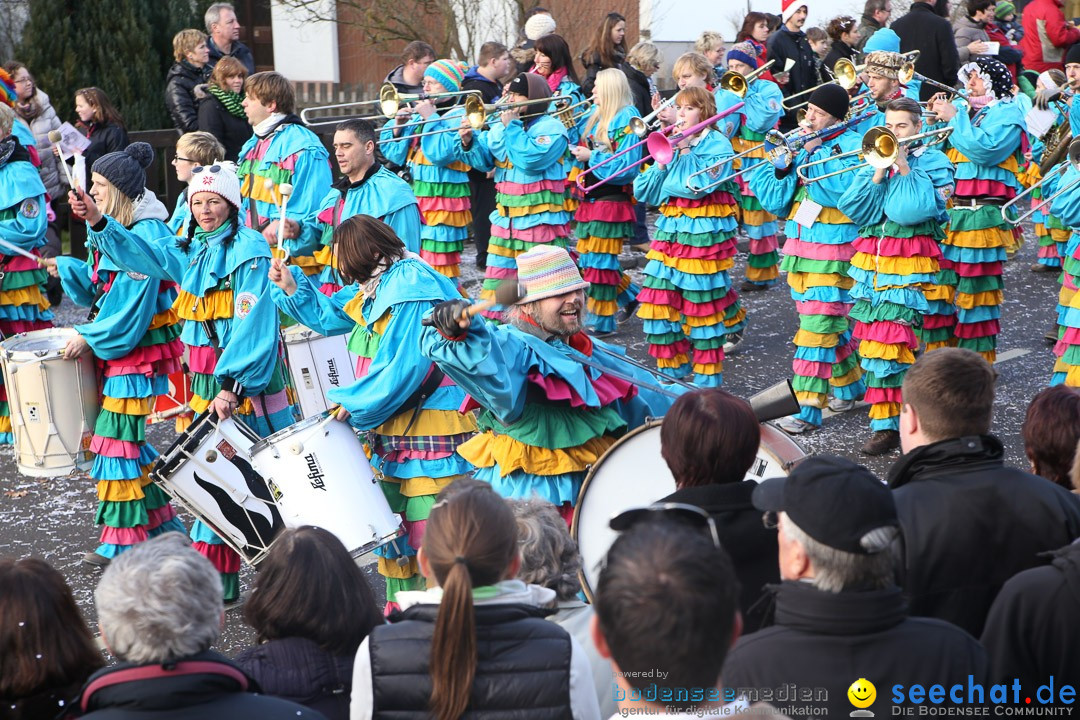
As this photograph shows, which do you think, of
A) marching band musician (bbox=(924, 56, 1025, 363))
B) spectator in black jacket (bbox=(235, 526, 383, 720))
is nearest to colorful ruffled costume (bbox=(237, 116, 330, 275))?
marching band musician (bbox=(924, 56, 1025, 363))

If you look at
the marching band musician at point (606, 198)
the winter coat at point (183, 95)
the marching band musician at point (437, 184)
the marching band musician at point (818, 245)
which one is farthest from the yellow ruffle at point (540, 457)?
the winter coat at point (183, 95)

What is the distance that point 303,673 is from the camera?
3.14 m

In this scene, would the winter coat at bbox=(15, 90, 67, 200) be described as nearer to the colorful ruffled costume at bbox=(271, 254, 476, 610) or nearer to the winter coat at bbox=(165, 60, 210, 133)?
the winter coat at bbox=(165, 60, 210, 133)

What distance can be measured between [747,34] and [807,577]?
10.8 meters

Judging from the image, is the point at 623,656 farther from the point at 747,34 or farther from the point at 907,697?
the point at 747,34

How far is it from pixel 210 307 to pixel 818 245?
12.2 ft

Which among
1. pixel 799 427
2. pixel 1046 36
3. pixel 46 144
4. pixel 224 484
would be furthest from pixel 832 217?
pixel 1046 36

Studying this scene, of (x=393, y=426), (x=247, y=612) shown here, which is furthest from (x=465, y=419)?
(x=247, y=612)

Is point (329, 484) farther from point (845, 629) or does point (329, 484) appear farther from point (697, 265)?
point (697, 265)

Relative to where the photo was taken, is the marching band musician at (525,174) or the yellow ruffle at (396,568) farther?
the marching band musician at (525,174)

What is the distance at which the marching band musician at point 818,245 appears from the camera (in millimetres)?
7504

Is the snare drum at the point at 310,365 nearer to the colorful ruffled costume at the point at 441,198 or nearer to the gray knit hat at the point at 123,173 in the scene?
the gray knit hat at the point at 123,173

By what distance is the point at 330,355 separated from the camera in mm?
5785

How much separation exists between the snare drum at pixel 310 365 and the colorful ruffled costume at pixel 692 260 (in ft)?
10.0
